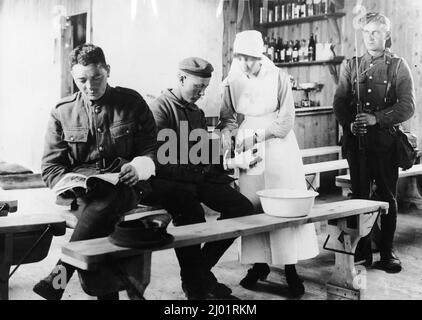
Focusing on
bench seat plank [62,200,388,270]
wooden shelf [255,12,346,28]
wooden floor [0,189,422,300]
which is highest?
wooden shelf [255,12,346,28]

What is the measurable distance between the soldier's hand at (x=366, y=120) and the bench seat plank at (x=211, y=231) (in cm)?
61

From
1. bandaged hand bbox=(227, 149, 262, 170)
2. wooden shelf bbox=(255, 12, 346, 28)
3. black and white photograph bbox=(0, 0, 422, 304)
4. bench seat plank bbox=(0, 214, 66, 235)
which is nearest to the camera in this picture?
bench seat plank bbox=(0, 214, 66, 235)

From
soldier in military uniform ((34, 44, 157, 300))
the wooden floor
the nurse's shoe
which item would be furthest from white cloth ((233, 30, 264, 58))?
the wooden floor

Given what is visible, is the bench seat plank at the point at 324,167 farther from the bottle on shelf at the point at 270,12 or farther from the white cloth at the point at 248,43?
the bottle on shelf at the point at 270,12

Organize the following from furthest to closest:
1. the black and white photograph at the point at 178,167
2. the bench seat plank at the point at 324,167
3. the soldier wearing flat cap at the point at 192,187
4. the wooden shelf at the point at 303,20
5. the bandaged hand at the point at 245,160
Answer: the wooden shelf at the point at 303,20
the bench seat plank at the point at 324,167
the bandaged hand at the point at 245,160
the soldier wearing flat cap at the point at 192,187
the black and white photograph at the point at 178,167

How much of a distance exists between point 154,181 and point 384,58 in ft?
5.48

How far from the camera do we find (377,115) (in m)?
3.43

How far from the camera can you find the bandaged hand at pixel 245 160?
Answer: 3.14 m

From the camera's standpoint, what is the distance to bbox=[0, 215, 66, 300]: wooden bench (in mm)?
2258

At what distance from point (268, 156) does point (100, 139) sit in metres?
0.99

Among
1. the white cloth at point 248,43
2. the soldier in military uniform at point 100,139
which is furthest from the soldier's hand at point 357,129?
the soldier in military uniform at point 100,139

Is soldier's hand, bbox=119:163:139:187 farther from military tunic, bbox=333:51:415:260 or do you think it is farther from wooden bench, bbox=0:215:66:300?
military tunic, bbox=333:51:415:260
